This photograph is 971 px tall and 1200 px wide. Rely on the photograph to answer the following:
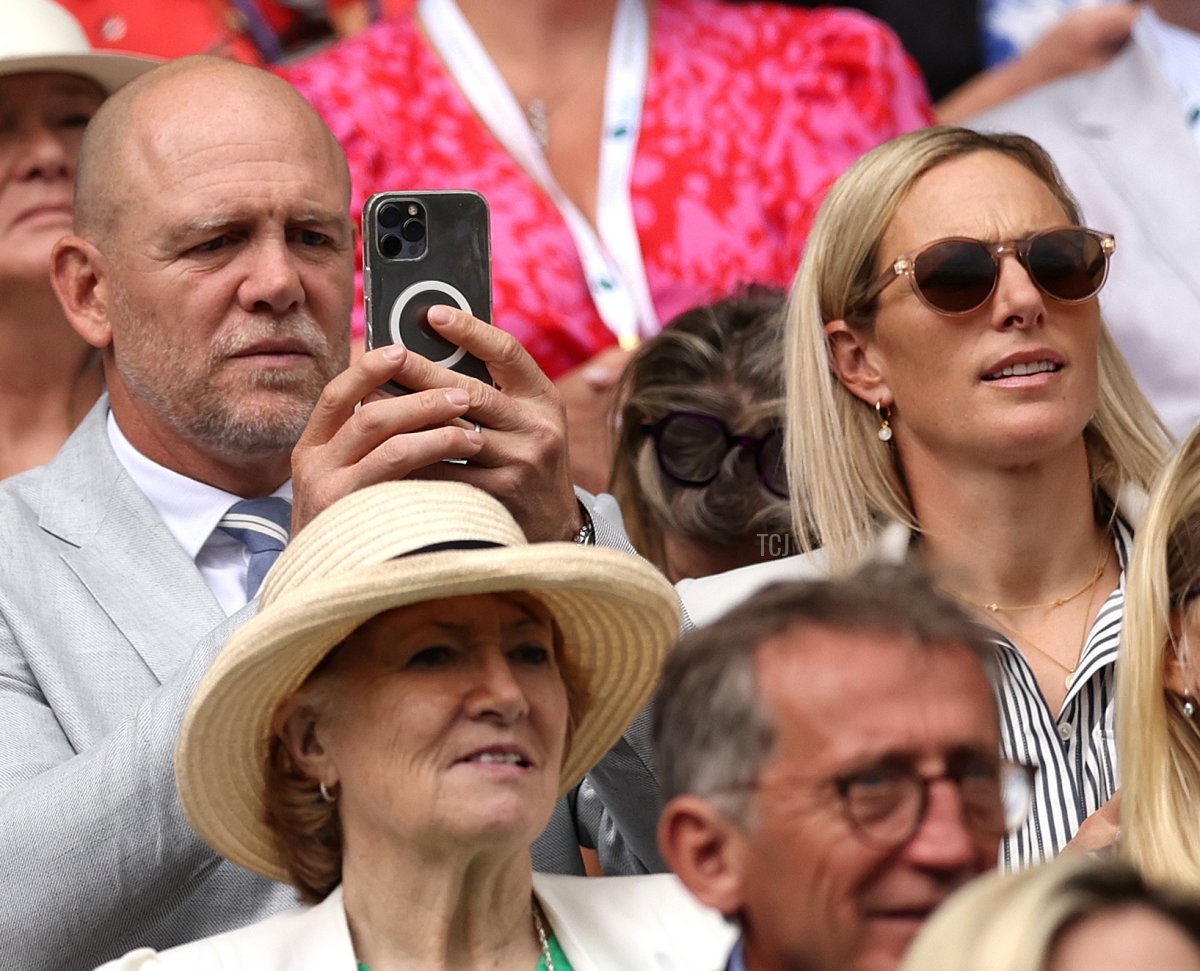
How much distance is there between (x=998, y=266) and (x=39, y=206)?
70.0 inches

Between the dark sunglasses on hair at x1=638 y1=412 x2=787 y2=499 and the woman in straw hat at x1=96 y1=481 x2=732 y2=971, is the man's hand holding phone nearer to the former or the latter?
the woman in straw hat at x1=96 y1=481 x2=732 y2=971

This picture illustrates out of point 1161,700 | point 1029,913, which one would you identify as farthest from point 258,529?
point 1029,913

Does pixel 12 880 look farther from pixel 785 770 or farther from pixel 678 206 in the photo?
pixel 678 206

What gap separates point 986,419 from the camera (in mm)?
3057

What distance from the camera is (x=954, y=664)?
183cm

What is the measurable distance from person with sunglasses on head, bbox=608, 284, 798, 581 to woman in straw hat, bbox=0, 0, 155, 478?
1.08 m

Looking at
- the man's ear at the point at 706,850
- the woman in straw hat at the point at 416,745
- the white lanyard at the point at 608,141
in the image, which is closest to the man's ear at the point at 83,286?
the woman in straw hat at the point at 416,745

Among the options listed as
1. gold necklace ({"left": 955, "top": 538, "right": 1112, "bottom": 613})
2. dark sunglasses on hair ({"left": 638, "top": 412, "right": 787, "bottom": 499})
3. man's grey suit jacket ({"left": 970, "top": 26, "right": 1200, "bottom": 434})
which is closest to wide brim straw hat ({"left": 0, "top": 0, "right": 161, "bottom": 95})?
dark sunglasses on hair ({"left": 638, "top": 412, "right": 787, "bottom": 499})

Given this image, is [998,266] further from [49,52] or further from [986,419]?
[49,52]

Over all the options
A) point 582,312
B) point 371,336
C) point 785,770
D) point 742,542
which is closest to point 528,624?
point 371,336

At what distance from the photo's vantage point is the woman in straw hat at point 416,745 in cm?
231

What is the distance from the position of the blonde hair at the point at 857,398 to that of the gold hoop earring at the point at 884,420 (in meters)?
0.01

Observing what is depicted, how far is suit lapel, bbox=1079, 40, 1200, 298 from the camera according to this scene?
13.9ft

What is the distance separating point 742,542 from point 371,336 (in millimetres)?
983
